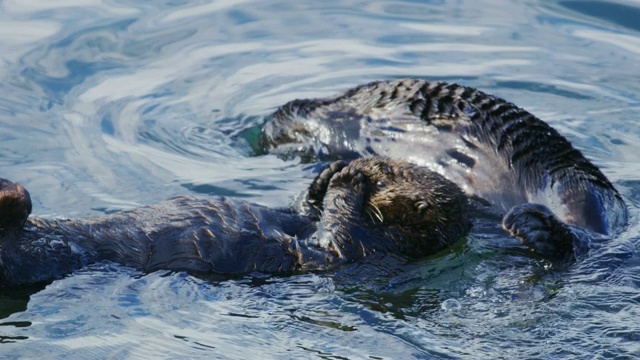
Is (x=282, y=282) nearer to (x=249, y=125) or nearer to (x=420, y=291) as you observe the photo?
(x=420, y=291)

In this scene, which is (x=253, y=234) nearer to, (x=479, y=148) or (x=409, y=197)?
(x=409, y=197)

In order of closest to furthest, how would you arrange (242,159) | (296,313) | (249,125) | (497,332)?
(497,332)
(296,313)
(242,159)
(249,125)

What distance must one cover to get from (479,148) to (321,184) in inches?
41.9

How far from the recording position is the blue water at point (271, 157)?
16.1 feet

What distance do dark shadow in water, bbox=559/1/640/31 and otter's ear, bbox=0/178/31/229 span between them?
22.9ft

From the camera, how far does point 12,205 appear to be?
530 cm

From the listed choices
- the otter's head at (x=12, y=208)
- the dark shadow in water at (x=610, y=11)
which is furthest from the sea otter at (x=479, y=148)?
the dark shadow in water at (x=610, y=11)

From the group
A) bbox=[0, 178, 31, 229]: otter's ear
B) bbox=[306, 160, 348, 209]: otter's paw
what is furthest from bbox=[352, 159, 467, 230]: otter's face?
bbox=[0, 178, 31, 229]: otter's ear

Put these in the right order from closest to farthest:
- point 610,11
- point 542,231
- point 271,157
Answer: point 542,231, point 271,157, point 610,11

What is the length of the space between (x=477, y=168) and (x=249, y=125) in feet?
8.15

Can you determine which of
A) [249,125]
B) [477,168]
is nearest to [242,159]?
[249,125]

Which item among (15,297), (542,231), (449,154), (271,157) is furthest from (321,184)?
(15,297)

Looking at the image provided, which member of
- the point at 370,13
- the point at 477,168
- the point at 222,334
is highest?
the point at 370,13

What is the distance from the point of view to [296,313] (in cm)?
520
